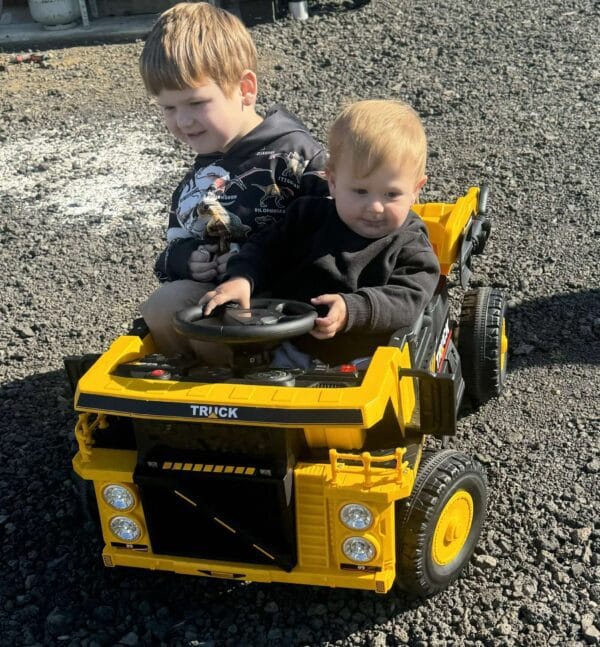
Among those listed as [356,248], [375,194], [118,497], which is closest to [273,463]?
[118,497]

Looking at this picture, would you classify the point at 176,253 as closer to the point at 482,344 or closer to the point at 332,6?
the point at 482,344

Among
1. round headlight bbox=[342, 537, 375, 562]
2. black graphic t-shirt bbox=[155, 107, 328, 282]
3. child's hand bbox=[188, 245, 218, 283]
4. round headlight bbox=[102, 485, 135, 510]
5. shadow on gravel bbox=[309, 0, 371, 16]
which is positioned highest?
black graphic t-shirt bbox=[155, 107, 328, 282]

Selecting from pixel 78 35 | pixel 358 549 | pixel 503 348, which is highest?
pixel 78 35

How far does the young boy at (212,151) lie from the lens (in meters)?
3.28

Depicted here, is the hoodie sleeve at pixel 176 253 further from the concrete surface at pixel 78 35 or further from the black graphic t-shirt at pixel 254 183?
the concrete surface at pixel 78 35

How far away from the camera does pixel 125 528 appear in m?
3.00

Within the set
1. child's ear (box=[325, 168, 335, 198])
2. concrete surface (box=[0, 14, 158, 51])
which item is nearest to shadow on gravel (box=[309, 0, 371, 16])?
concrete surface (box=[0, 14, 158, 51])

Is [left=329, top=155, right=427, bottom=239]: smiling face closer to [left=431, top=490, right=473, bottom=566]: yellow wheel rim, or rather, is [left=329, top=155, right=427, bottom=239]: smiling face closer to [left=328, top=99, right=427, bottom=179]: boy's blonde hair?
[left=328, top=99, right=427, bottom=179]: boy's blonde hair

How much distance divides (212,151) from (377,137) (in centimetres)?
91

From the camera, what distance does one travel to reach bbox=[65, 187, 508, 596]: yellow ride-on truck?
271 centimetres

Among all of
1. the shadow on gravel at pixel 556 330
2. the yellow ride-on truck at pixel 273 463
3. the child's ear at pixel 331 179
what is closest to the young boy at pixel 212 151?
the child's ear at pixel 331 179

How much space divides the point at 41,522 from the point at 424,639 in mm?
1523

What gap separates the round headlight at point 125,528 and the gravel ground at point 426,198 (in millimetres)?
301

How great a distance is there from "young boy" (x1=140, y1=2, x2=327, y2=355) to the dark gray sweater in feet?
0.60
